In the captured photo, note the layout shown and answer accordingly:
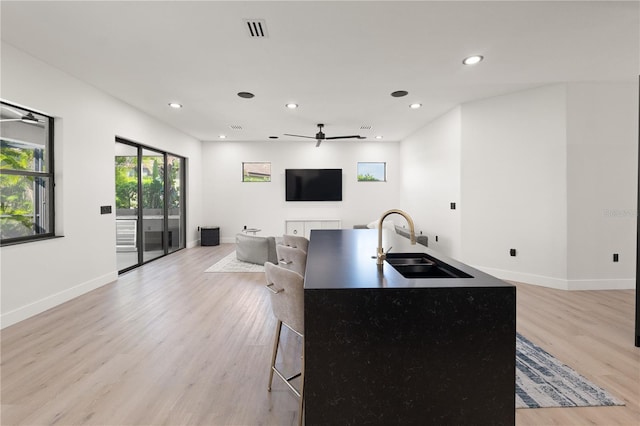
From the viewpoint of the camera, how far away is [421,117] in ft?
18.2

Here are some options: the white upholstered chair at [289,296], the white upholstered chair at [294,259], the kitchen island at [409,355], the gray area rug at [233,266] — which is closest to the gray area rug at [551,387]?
the kitchen island at [409,355]

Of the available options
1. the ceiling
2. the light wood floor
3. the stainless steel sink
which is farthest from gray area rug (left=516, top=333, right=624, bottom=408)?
the ceiling

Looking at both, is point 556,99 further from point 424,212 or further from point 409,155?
point 409,155

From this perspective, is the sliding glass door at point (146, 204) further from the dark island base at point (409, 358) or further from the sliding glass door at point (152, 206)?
the dark island base at point (409, 358)

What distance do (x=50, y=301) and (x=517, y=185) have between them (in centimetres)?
614

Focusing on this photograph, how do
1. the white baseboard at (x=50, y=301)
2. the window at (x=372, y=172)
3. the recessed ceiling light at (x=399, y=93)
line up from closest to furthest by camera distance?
the white baseboard at (x=50, y=301) < the recessed ceiling light at (x=399, y=93) < the window at (x=372, y=172)

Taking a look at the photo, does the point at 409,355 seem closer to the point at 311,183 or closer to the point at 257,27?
the point at 257,27

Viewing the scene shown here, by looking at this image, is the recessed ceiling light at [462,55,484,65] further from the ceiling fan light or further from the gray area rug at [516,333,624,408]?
the ceiling fan light

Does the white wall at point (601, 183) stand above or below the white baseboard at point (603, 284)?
above

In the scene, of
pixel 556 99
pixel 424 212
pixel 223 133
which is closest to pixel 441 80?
pixel 556 99

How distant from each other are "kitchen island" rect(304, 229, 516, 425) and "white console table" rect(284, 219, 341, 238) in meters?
6.40

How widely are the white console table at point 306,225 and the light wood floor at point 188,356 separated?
3.90m

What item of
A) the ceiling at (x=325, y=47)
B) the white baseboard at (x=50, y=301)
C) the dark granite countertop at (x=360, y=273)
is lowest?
the white baseboard at (x=50, y=301)

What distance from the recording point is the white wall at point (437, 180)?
4949mm
